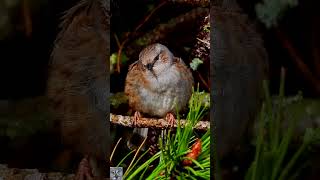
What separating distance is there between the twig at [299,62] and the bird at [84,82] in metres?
0.52

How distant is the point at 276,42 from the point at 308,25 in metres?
0.11

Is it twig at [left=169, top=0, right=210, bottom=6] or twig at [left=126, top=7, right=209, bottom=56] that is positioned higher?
twig at [left=169, top=0, right=210, bottom=6]

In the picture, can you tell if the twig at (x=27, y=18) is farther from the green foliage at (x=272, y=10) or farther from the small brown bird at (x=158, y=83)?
the green foliage at (x=272, y=10)

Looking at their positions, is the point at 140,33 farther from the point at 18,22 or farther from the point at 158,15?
the point at 18,22

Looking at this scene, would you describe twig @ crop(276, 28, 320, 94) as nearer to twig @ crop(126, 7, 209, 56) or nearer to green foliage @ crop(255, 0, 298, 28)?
green foliage @ crop(255, 0, 298, 28)

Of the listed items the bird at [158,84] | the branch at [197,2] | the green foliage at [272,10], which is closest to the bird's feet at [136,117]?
the bird at [158,84]

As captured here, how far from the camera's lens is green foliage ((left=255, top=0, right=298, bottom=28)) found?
183cm

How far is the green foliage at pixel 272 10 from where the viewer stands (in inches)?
72.1

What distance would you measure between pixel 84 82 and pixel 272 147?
1.79 ft

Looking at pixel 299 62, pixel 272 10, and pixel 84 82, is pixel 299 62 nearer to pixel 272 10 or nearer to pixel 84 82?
pixel 272 10

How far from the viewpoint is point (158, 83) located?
1.74m

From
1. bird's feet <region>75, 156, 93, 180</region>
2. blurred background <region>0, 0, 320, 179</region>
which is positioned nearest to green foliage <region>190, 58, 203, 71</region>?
blurred background <region>0, 0, 320, 179</region>

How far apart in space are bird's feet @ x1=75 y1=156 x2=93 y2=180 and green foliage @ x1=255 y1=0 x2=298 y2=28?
2.08 feet

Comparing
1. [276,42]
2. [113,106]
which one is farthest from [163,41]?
[276,42]
